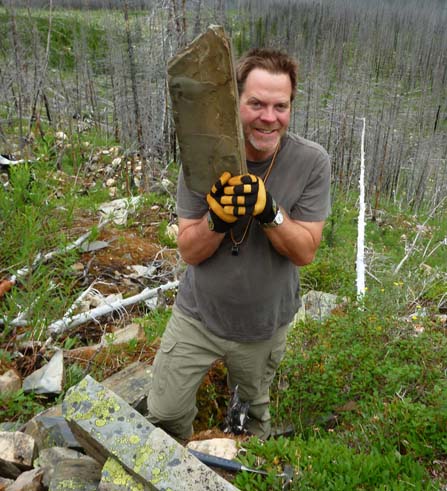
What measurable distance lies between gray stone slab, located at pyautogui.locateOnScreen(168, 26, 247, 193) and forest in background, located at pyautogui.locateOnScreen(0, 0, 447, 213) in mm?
5881

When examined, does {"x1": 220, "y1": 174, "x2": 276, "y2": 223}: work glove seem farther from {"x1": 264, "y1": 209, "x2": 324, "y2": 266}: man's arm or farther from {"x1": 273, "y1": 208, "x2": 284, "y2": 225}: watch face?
{"x1": 264, "y1": 209, "x2": 324, "y2": 266}: man's arm

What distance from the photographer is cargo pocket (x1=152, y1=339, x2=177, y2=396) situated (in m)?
2.95

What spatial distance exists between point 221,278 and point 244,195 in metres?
Result: 0.71

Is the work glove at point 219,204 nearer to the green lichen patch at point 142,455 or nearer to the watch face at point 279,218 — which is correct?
the watch face at point 279,218

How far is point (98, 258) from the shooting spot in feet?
16.5

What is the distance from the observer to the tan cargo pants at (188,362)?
290 centimetres

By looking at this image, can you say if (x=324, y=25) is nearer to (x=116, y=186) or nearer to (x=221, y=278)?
(x=116, y=186)

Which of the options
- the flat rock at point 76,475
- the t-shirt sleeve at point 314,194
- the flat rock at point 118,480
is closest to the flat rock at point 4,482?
the flat rock at point 76,475

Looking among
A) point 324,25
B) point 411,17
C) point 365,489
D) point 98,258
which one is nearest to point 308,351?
point 365,489

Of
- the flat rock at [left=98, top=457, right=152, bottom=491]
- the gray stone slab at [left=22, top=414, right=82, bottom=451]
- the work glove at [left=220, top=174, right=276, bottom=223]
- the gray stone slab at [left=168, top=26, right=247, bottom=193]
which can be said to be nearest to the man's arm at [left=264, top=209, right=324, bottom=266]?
the work glove at [left=220, top=174, right=276, bottom=223]

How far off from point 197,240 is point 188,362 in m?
0.88

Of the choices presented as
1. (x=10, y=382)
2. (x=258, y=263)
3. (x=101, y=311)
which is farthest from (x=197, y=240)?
(x=101, y=311)

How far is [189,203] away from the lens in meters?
2.58

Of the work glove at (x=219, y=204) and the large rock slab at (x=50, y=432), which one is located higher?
the work glove at (x=219, y=204)
